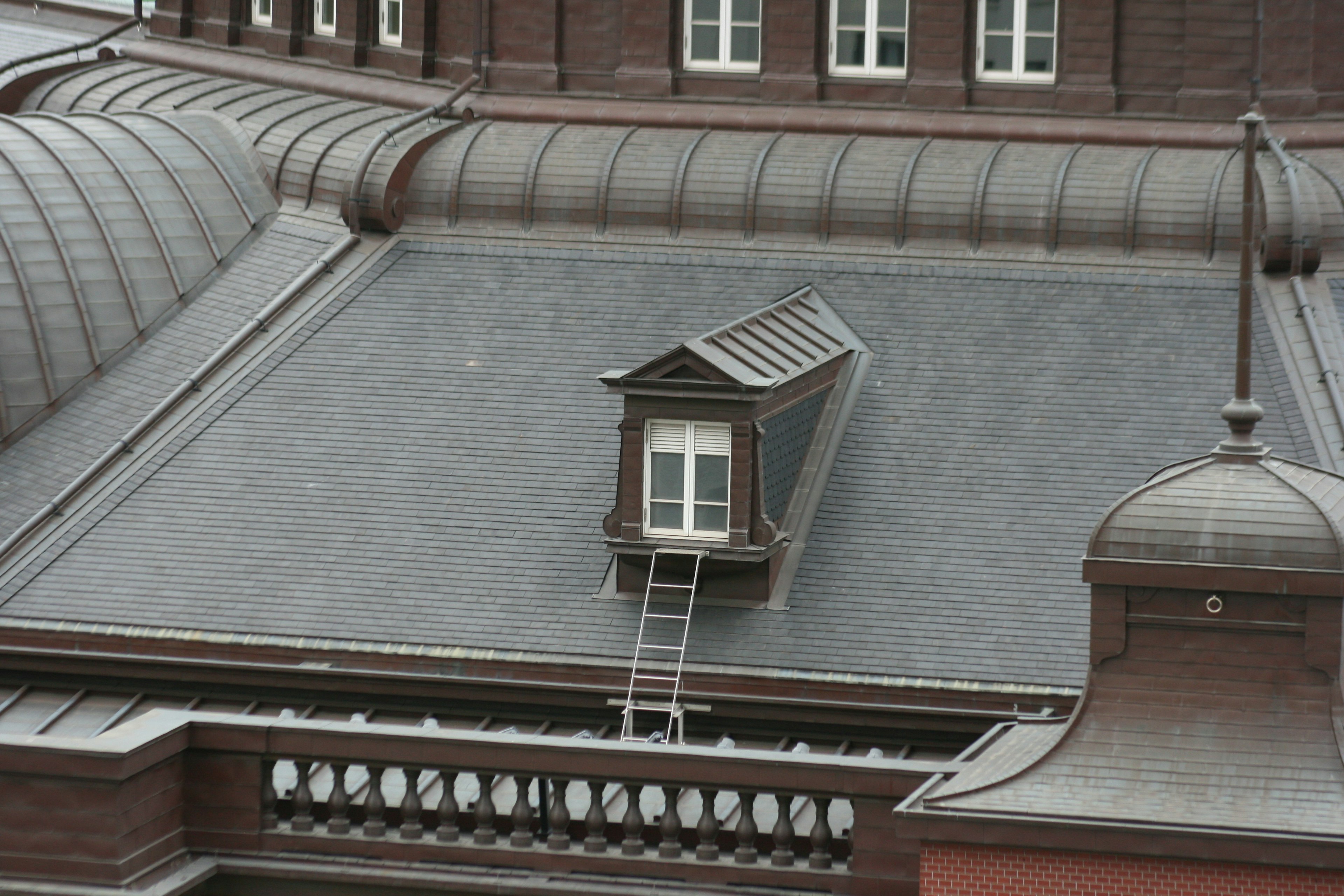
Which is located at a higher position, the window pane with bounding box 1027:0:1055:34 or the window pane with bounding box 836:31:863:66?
the window pane with bounding box 1027:0:1055:34

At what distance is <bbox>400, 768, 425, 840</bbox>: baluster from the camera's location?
21875 millimetres

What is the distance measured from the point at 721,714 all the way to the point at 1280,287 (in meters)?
9.51

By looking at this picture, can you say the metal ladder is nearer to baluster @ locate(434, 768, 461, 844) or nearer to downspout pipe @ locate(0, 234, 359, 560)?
baluster @ locate(434, 768, 461, 844)

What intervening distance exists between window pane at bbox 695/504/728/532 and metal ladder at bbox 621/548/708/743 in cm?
40

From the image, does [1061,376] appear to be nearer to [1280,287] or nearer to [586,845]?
[1280,287]

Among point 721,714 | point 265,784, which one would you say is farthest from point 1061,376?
point 265,784

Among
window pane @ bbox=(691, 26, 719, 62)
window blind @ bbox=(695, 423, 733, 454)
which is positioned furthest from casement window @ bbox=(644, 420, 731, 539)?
window pane @ bbox=(691, 26, 719, 62)

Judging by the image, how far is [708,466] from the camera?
27.8m

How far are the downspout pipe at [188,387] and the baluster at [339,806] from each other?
9.39m

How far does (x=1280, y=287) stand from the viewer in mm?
30016

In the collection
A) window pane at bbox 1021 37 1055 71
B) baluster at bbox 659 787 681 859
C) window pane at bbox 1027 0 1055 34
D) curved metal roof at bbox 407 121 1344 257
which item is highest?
window pane at bbox 1027 0 1055 34

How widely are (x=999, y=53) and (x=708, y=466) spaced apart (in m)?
9.29

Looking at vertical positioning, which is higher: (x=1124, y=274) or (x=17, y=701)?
(x=1124, y=274)

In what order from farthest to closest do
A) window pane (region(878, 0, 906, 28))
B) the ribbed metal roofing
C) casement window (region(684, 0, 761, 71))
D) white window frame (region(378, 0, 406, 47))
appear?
white window frame (region(378, 0, 406, 47))
casement window (region(684, 0, 761, 71))
window pane (region(878, 0, 906, 28))
the ribbed metal roofing
